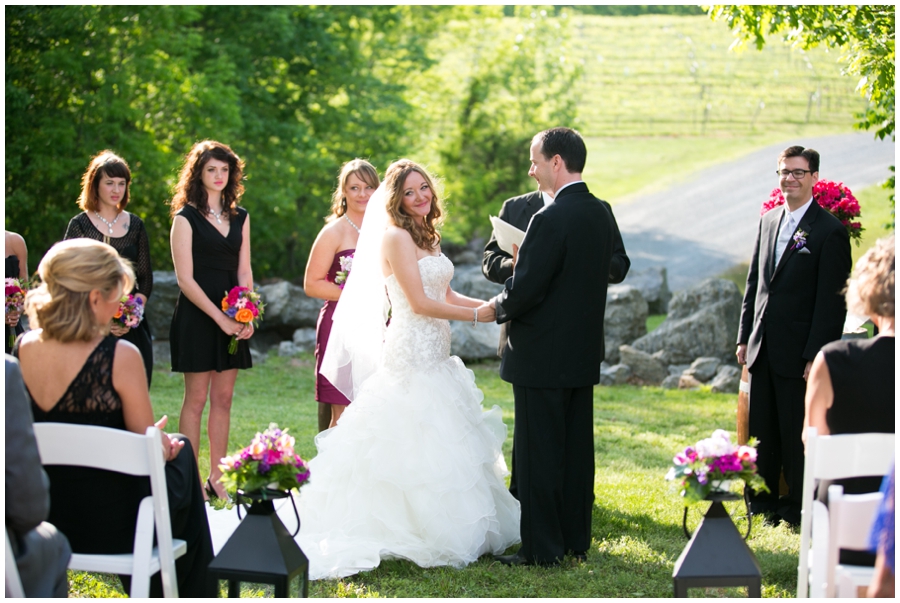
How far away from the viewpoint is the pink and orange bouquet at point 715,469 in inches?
127

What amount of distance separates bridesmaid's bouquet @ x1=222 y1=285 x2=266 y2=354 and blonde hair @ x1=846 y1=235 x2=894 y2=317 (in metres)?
3.56

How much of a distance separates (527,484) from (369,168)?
8.32 ft

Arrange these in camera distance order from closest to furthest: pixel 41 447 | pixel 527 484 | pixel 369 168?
pixel 41 447 → pixel 527 484 → pixel 369 168

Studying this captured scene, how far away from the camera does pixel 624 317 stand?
12.4 metres

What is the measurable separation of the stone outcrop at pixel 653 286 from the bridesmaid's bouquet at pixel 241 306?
418 inches

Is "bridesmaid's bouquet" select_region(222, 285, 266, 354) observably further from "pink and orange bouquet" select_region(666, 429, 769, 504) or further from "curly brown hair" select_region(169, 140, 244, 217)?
"pink and orange bouquet" select_region(666, 429, 769, 504)

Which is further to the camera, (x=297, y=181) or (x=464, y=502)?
(x=297, y=181)

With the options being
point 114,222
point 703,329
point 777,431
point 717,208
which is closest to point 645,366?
point 703,329

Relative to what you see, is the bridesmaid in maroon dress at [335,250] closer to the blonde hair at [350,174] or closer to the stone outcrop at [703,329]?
the blonde hair at [350,174]

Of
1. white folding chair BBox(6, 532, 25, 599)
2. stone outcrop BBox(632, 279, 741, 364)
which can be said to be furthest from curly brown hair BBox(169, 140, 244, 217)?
stone outcrop BBox(632, 279, 741, 364)

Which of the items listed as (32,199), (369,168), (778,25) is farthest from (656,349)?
(32,199)

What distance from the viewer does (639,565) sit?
4508 millimetres

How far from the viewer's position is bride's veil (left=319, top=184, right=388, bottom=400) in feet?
16.7

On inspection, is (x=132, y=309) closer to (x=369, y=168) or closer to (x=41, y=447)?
(x=369, y=168)
